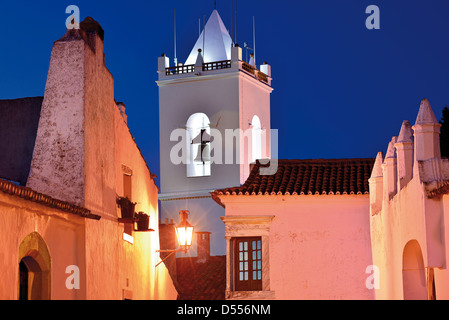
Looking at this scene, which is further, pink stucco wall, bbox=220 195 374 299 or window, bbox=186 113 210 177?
→ window, bbox=186 113 210 177

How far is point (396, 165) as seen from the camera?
1723 cm

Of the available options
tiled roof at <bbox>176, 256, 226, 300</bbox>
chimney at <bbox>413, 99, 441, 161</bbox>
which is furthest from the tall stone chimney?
tiled roof at <bbox>176, 256, 226, 300</bbox>

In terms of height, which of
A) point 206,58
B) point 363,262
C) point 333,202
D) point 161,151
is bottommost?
point 363,262

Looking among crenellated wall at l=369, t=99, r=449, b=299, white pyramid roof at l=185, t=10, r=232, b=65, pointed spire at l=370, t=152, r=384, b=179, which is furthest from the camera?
white pyramid roof at l=185, t=10, r=232, b=65

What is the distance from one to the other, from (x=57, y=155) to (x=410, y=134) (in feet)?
19.2

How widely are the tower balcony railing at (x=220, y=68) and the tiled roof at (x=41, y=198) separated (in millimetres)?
23489

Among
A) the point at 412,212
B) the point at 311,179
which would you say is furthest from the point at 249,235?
the point at 412,212

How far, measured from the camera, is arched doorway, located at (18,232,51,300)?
537 inches

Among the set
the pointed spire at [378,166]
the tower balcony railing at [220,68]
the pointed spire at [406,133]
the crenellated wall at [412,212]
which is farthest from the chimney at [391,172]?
the tower balcony railing at [220,68]

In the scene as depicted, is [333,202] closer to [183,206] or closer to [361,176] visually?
[361,176]

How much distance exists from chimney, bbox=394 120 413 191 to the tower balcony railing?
22577 mm

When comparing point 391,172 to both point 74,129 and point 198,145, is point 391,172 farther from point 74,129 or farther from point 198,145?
point 198,145

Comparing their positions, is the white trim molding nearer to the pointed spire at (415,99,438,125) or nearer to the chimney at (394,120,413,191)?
the chimney at (394,120,413,191)
